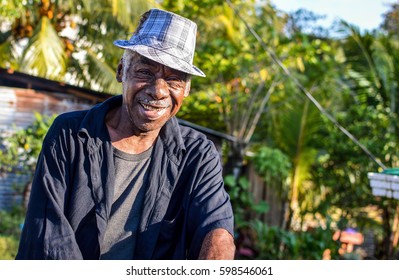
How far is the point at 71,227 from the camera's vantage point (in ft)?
7.23

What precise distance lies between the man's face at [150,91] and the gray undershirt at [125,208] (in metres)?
0.13

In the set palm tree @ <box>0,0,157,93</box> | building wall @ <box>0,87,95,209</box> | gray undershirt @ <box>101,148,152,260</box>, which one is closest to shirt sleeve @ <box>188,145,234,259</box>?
gray undershirt @ <box>101,148,152,260</box>

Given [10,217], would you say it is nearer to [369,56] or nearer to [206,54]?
[206,54]

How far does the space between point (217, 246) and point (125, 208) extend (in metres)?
0.33

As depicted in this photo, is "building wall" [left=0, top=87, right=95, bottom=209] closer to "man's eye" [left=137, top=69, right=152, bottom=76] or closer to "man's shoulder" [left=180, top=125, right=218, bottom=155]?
"man's shoulder" [left=180, top=125, right=218, bottom=155]

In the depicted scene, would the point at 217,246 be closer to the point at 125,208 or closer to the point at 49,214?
the point at 125,208

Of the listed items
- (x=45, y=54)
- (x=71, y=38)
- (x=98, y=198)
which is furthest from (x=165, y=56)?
(x=71, y=38)

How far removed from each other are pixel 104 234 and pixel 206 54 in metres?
9.25

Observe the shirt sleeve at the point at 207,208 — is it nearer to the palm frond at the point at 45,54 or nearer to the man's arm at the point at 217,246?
the man's arm at the point at 217,246

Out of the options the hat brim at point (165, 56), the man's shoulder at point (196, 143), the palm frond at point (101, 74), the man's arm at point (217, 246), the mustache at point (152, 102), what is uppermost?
the palm frond at point (101, 74)

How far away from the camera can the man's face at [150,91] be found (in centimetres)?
227

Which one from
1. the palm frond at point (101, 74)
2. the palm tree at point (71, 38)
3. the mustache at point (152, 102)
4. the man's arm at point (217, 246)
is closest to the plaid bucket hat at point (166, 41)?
the mustache at point (152, 102)

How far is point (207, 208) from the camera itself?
2.25 meters
